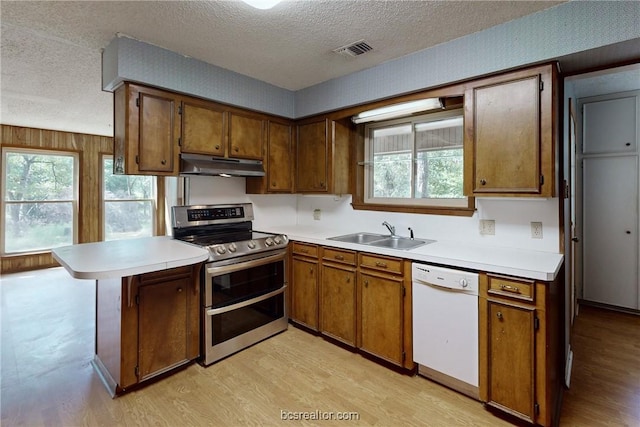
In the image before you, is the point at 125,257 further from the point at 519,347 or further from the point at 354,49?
the point at 519,347

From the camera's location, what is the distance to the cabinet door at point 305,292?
9.62ft

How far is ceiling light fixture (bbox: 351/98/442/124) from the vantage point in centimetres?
251

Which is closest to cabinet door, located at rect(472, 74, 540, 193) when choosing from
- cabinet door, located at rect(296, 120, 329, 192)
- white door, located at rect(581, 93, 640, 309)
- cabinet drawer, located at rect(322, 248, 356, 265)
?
cabinet drawer, located at rect(322, 248, 356, 265)

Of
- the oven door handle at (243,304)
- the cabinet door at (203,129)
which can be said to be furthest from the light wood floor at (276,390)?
the cabinet door at (203,129)

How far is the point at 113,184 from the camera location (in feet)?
20.2

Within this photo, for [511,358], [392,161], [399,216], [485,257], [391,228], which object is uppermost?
[392,161]

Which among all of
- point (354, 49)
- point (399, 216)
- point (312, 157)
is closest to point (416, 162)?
point (399, 216)

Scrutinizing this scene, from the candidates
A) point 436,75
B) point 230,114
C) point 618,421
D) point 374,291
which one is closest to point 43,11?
point 230,114

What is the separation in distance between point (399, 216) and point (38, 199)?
20.0 ft

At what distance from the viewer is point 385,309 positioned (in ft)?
7.87

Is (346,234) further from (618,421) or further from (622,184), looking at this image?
(622,184)

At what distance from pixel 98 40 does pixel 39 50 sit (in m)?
0.62

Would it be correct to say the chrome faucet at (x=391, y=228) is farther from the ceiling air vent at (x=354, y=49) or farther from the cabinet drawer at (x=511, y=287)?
the ceiling air vent at (x=354, y=49)

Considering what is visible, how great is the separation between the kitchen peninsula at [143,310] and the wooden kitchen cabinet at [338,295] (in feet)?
3.47
